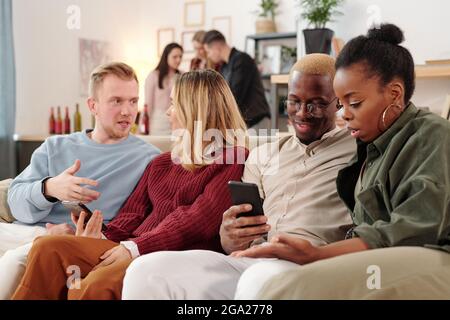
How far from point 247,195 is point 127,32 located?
192 inches

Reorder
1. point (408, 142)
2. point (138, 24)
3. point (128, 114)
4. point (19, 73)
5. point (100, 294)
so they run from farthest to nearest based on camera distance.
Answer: point (138, 24) < point (19, 73) < point (128, 114) < point (100, 294) < point (408, 142)

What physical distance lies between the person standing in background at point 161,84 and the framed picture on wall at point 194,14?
0.84 metres

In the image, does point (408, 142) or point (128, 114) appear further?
point (128, 114)

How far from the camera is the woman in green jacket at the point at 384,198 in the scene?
1137mm

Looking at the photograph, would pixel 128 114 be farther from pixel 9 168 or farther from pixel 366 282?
pixel 9 168

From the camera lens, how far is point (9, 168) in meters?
4.58

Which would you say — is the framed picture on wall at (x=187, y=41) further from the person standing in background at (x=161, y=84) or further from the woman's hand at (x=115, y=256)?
the woman's hand at (x=115, y=256)

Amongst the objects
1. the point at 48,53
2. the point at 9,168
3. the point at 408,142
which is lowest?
the point at 9,168

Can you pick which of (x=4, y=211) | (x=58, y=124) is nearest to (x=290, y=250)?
(x=4, y=211)

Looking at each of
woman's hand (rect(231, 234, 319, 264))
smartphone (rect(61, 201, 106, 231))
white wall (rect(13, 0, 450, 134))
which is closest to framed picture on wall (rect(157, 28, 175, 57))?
white wall (rect(13, 0, 450, 134))

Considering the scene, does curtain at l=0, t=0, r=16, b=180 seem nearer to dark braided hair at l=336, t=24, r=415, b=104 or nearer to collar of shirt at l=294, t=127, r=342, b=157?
collar of shirt at l=294, t=127, r=342, b=157

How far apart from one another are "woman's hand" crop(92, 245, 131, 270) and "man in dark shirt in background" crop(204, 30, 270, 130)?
249 centimetres
